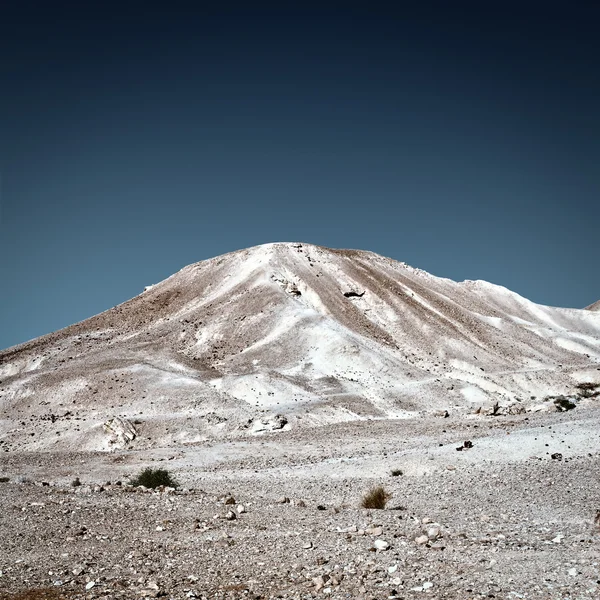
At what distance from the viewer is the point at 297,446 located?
26719 millimetres

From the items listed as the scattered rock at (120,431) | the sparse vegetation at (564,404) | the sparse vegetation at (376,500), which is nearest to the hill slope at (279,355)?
the scattered rock at (120,431)

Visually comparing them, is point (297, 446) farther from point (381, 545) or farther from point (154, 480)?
point (381, 545)

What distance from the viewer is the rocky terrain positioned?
9.12m

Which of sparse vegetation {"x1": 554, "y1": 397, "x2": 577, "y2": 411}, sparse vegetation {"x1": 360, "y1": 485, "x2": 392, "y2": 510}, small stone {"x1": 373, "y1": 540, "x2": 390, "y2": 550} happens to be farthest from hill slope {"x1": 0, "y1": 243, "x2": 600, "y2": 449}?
small stone {"x1": 373, "y1": 540, "x2": 390, "y2": 550}

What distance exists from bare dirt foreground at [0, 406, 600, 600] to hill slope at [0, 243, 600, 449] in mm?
12502

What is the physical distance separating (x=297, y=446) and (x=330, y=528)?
1492cm

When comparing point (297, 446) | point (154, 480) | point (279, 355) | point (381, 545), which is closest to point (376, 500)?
point (381, 545)

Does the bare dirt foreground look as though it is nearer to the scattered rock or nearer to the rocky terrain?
the rocky terrain

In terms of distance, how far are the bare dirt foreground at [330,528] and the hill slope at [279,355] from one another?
12502 millimetres

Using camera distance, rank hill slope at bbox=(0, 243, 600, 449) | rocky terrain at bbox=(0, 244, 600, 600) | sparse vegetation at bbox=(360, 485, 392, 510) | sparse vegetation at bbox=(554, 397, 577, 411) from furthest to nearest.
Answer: hill slope at bbox=(0, 243, 600, 449), sparse vegetation at bbox=(554, 397, 577, 411), sparse vegetation at bbox=(360, 485, 392, 510), rocky terrain at bbox=(0, 244, 600, 600)

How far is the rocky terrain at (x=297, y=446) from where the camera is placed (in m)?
9.12

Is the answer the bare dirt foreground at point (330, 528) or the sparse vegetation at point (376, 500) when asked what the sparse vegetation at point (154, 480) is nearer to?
the bare dirt foreground at point (330, 528)

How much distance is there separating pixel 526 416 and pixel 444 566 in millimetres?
22239

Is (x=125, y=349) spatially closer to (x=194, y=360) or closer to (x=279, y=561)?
(x=194, y=360)
